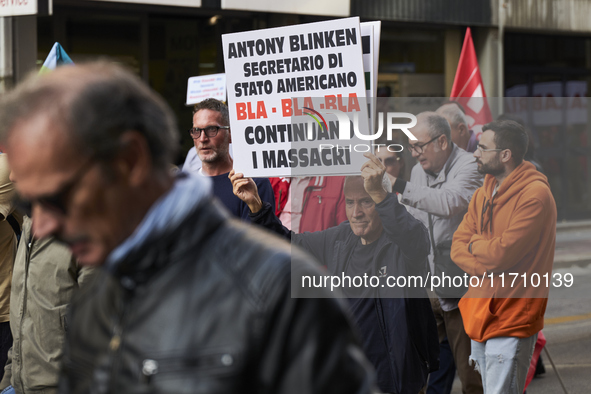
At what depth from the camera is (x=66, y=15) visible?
36.8 feet

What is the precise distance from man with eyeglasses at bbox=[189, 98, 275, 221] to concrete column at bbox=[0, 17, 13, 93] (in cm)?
653

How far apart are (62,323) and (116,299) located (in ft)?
8.13

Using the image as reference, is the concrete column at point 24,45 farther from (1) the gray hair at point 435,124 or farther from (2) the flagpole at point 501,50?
(2) the flagpole at point 501,50

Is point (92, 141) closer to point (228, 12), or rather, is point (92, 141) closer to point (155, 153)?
point (155, 153)

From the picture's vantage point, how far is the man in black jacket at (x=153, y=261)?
4.03 feet

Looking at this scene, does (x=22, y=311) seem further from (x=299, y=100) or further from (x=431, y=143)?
(x=431, y=143)

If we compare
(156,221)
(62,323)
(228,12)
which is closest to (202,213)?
(156,221)

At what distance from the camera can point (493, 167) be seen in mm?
4066

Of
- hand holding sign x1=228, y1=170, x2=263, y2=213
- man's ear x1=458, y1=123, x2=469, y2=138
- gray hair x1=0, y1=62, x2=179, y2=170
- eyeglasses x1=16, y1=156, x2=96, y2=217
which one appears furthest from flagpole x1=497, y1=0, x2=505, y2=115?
eyeglasses x1=16, y1=156, x2=96, y2=217

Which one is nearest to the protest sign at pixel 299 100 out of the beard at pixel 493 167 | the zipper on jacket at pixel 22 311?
the beard at pixel 493 167

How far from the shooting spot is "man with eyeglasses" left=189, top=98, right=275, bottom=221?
4.70 metres

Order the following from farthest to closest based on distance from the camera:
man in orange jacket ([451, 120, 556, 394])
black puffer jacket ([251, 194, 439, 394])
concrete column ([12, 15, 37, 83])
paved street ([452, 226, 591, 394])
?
1. concrete column ([12, 15, 37, 83])
2. paved street ([452, 226, 591, 394])
3. man in orange jacket ([451, 120, 556, 394])
4. black puffer jacket ([251, 194, 439, 394])

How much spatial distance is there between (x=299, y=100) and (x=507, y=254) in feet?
4.39

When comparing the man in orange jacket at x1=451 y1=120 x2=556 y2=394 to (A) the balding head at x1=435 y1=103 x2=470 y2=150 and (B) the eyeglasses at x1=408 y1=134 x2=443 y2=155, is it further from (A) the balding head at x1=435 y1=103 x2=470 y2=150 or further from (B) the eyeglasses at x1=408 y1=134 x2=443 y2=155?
(A) the balding head at x1=435 y1=103 x2=470 y2=150
